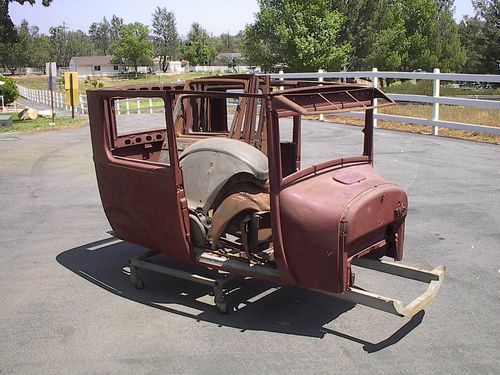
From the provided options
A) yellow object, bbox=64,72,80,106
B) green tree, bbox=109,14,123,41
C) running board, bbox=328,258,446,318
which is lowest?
running board, bbox=328,258,446,318

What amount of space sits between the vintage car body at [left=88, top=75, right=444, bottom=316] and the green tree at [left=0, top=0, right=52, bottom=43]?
26.5 metres

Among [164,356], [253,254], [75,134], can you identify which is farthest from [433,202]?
[75,134]

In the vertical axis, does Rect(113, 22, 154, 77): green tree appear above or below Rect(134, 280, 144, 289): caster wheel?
above

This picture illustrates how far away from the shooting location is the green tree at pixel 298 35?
38438 millimetres

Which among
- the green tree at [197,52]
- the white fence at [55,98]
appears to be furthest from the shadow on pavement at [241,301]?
the green tree at [197,52]

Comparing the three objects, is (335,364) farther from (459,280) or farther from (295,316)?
(459,280)

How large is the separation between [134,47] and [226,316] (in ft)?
338

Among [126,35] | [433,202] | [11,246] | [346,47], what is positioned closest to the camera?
[11,246]

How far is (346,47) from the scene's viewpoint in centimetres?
4050

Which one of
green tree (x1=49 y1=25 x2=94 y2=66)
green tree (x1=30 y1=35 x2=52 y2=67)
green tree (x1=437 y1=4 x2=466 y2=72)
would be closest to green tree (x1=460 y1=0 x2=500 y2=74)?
green tree (x1=437 y1=4 x2=466 y2=72)

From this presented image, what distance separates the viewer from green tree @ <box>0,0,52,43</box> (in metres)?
29.0

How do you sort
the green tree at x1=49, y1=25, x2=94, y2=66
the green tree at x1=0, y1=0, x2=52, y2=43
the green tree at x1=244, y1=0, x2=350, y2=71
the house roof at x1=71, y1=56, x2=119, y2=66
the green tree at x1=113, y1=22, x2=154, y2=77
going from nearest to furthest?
1. the green tree at x1=0, y1=0, x2=52, y2=43
2. the green tree at x1=244, y1=0, x2=350, y2=71
3. the green tree at x1=113, y1=22, x2=154, y2=77
4. the house roof at x1=71, y1=56, x2=119, y2=66
5. the green tree at x1=49, y1=25, x2=94, y2=66

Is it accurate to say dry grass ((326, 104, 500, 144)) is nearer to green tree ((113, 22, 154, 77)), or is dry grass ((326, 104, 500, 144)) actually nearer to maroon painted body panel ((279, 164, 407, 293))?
maroon painted body panel ((279, 164, 407, 293))

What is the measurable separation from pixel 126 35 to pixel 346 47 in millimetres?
71931
